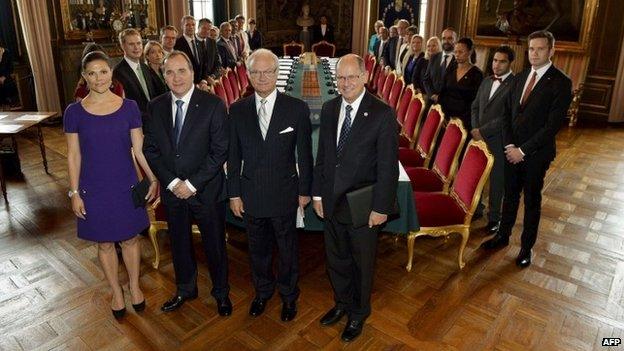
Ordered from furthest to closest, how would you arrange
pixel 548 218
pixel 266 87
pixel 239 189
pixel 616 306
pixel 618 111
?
pixel 618 111
pixel 548 218
pixel 616 306
pixel 239 189
pixel 266 87

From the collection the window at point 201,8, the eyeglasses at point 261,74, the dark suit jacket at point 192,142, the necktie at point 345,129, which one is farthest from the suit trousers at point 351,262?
the window at point 201,8

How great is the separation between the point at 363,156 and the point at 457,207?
50.4 inches

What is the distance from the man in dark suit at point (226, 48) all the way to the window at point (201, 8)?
9.31 ft

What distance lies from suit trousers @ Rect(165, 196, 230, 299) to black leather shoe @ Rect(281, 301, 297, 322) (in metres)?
0.36

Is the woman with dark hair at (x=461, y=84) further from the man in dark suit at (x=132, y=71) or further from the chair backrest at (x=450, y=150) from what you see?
the man in dark suit at (x=132, y=71)

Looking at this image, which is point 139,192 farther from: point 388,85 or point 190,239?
point 388,85

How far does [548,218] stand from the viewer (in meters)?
4.15

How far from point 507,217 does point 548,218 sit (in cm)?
89

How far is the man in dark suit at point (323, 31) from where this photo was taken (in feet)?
41.6

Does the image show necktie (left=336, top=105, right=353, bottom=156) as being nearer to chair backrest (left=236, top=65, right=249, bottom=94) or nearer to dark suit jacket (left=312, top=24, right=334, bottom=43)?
chair backrest (left=236, top=65, right=249, bottom=94)

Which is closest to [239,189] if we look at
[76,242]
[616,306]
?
[76,242]

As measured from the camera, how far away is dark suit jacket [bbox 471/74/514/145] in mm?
3546

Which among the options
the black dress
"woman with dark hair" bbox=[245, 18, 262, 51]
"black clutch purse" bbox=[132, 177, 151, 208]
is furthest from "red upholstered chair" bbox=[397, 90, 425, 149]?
"woman with dark hair" bbox=[245, 18, 262, 51]

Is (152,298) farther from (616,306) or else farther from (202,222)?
(616,306)
